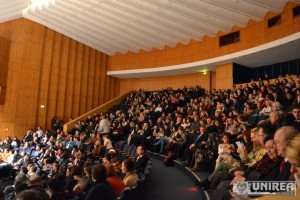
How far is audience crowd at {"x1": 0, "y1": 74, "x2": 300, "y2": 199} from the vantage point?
9.05 feet

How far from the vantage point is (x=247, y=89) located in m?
8.85

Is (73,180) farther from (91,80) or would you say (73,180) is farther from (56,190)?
(91,80)

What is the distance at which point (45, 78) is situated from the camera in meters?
13.9

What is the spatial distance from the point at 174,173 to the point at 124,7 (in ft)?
24.7

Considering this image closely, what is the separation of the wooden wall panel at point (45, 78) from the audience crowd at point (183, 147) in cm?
139

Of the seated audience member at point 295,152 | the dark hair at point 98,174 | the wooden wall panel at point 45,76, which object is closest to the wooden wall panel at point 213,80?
the wooden wall panel at point 45,76

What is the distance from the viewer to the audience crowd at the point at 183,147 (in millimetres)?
2758

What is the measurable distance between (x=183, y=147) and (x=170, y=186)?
172cm

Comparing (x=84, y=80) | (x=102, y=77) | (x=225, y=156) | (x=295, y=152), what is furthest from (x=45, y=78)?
(x=295, y=152)

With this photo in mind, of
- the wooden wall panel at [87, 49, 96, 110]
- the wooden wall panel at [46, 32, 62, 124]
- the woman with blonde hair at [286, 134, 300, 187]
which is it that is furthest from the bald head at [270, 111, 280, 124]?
the wooden wall panel at [87, 49, 96, 110]

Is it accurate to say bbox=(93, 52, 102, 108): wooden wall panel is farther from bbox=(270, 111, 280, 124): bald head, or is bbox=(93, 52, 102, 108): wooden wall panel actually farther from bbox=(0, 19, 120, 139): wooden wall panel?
bbox=(270, 111, 280, 124): bald head

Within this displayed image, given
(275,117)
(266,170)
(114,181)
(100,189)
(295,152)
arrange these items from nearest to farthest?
(295,152)
(266,170)
(100,189)
(114,181)
(275,117)

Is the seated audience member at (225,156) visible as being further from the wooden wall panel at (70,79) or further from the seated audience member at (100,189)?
the wooden wall panel at (70,79)

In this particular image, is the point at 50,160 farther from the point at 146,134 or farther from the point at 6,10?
the point at 6,10
